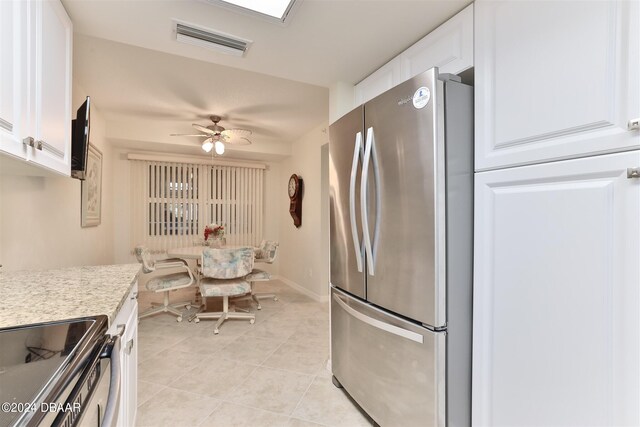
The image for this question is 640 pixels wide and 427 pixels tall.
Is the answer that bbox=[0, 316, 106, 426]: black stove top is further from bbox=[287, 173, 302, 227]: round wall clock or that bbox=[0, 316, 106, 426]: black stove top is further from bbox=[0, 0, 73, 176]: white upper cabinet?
bbox=[287, 173, 302, 227]: round wall clock

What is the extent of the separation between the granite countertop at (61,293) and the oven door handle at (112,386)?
0.15m

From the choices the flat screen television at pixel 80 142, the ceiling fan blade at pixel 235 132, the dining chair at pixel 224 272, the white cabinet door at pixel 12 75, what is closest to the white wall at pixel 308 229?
the ceiling fan blade at pixel 235 132

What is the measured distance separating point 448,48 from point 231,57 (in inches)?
51.4

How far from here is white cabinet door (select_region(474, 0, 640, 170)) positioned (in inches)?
35.4

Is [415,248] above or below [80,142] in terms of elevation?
below

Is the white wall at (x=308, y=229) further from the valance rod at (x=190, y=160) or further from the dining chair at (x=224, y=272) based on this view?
the dining chair at (x=224, y=272)

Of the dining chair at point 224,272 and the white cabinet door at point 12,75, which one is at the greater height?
the white cabinet door at point 12,75

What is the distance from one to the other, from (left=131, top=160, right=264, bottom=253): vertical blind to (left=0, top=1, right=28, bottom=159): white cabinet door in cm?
379

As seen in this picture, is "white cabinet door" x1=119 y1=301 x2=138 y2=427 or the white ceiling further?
the white ceiling

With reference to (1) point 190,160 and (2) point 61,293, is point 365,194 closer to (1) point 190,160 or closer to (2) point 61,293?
(2) point 61,293

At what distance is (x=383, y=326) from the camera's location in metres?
1.48

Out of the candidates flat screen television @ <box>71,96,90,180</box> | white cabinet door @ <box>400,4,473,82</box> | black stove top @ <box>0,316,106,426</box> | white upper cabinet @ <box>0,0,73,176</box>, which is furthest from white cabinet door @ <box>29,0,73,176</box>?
white cabinet door @ <box>400,4,473,82</box>

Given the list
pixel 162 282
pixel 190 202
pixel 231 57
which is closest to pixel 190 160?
pixel 190 202

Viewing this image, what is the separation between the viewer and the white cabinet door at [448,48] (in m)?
1.39
